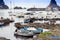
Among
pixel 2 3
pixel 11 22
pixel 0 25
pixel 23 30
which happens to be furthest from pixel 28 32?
pixel 2 3

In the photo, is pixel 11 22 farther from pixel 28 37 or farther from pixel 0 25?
pixel 28 37

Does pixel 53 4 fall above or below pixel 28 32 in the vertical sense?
above

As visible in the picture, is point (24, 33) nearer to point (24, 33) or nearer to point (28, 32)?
point (24, 33)

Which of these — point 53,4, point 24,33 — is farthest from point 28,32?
point 53,4

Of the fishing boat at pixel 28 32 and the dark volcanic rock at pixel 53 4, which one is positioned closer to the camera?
the fishing boat at pixel 28 32

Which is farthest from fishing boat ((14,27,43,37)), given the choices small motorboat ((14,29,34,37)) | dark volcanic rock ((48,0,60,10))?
dark volcanic rock ((48,0,60,10))

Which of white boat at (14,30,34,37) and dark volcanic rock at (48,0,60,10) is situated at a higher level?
dark volcanic rock at (48,0,60,10)

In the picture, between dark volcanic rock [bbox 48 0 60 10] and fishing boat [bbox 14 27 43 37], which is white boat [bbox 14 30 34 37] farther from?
dark volcanic rock [bbox 48 0 60 10]

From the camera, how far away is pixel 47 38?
15.1 ft

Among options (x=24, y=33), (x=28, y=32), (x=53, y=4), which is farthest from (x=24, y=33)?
(x=53, y=4)

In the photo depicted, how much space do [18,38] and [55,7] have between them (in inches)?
231

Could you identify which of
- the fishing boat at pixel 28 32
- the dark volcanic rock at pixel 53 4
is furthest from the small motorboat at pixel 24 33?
the dark volcanic rock at pixel 53 4

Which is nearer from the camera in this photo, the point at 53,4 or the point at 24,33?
the point at 24,33

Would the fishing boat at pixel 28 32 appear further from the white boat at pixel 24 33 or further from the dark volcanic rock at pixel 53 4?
the dark volcanic rock at pixel 53 4
